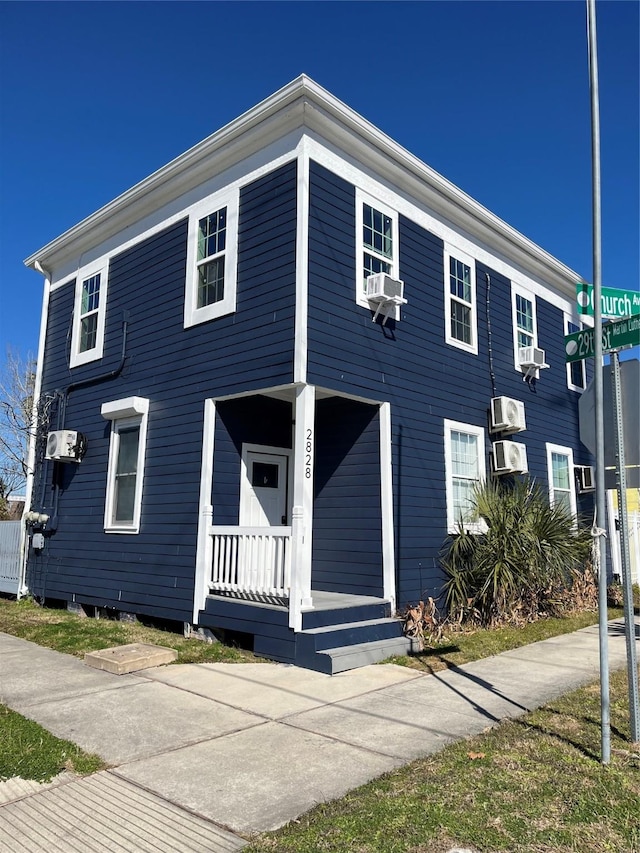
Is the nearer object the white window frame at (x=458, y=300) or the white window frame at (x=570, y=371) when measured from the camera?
the white window frame at (x=458, y=300)

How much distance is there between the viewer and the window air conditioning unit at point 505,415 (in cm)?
1049

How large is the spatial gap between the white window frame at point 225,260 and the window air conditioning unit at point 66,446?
320 cm

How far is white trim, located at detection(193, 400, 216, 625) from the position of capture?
26.6 ft

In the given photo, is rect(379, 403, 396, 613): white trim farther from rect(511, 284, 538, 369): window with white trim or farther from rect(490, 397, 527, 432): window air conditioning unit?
rect(511, 284, 538, 369): window with white trim

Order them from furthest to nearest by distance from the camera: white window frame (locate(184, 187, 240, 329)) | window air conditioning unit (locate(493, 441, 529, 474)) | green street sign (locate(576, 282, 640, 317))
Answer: window air conditioning unit (locate(493, 441, 529, 474)) → white window frame (locate(184, 187, 240, 329)) → green street sign (locate(576, 282, 640, 317))

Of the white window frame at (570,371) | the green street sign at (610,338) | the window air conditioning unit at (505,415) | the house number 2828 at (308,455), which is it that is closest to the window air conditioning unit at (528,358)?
the window air conditioning unit at (505,415)

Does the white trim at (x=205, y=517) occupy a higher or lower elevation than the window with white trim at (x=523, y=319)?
lower

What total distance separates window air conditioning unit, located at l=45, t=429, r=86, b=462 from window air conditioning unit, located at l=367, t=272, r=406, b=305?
5.68 meters

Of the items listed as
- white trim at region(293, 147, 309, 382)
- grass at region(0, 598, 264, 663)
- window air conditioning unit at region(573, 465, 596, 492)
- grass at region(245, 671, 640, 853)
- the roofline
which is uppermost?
the roofline

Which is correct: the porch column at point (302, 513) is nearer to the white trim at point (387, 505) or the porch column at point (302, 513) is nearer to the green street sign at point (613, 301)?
the white trim at point (387, 505)

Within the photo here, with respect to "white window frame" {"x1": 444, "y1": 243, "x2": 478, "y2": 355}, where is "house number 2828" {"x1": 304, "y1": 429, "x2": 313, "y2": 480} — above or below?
below

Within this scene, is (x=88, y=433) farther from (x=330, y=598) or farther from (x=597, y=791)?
(x=597, y=791)

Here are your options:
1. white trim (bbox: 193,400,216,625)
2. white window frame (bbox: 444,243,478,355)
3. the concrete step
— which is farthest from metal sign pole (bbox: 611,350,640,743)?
white window frame (bbox: 444,243,478,355)

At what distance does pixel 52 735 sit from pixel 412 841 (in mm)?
2763
